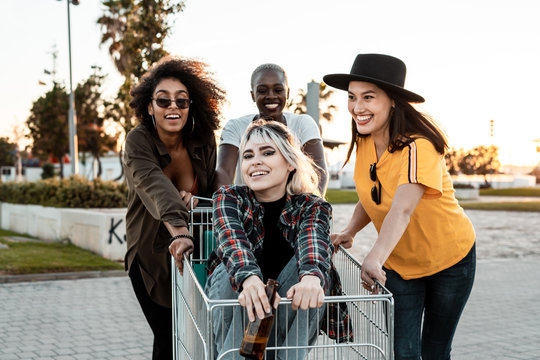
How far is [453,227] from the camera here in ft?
9.37

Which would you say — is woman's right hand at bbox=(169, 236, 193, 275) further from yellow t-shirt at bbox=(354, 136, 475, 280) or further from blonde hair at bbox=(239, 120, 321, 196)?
yellow t-shirt at bbox=(354, 136, 475, 280)

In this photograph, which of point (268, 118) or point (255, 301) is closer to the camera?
point (255, 301)

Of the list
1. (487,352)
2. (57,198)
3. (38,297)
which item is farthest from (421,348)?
(57,198)

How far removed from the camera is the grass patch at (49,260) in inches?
375

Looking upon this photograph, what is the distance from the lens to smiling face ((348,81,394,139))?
2.72m

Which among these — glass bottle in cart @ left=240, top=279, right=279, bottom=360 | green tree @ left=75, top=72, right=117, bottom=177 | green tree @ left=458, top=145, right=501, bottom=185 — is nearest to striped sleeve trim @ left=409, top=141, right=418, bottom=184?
glass bottle in cart @ left=240, top=279, right=279, bottom=360

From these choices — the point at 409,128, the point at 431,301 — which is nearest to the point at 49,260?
the point at 431,301

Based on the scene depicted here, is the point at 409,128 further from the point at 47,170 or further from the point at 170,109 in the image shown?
the point at 47,170

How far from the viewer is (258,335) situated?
211 cm

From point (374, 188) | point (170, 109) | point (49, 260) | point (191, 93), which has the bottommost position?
point (49, 260)

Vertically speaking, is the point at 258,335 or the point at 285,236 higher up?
the point at 285,236

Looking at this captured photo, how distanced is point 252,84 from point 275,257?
1262 millimetres

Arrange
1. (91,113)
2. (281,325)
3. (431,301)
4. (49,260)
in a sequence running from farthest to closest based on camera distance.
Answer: (91,113) < (49,260) < (431,301) < (281,325)

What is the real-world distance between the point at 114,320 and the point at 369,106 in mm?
5047
